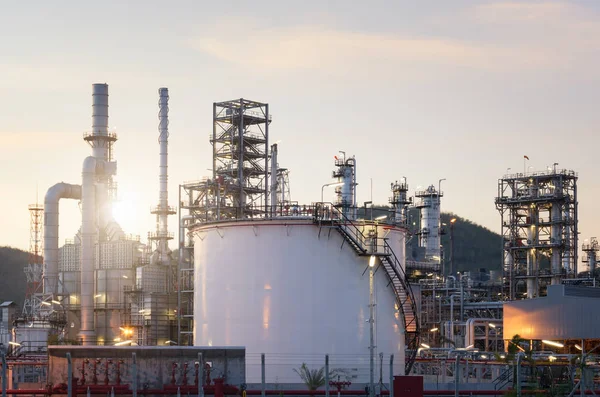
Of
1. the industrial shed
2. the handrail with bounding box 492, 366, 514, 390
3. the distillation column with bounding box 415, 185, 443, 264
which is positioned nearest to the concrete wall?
the handrail with bounding box 492, 366, 514, 390

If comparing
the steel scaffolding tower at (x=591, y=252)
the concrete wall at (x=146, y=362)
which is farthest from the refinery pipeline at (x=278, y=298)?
the steel scaffolding tower at (x=591, y=252)

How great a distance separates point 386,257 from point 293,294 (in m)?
4.95

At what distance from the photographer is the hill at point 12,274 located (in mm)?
163625

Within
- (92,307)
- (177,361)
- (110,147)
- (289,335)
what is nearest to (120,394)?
(177,361)

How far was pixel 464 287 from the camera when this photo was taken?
89.1 m

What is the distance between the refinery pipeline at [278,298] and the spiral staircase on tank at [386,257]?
10 cm

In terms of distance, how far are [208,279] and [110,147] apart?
3748cm

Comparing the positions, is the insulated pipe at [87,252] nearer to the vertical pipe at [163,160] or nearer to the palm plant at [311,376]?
the vertical pipe at [163,160]

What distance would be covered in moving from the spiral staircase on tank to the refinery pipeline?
0.32 feet

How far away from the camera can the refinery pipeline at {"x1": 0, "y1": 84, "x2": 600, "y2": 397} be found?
1508 inches

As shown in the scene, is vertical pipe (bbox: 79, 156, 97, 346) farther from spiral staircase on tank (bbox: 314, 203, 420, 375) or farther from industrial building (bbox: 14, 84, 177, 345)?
spiral staircase on tank (bbox: 314, 203, 420, 375)

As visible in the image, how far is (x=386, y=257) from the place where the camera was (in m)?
46.1

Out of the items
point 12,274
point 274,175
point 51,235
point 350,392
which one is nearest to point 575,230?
point 274,175

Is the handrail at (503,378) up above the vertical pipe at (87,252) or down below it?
below
